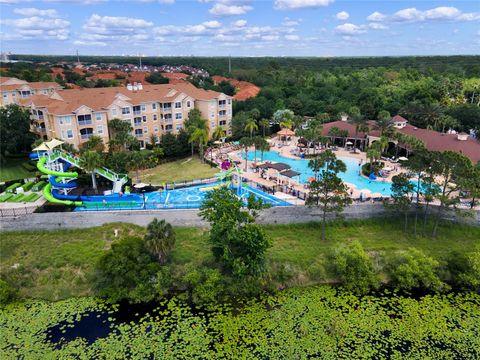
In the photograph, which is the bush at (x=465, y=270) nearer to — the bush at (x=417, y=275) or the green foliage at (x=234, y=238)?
the bush at (x=417, y=275)

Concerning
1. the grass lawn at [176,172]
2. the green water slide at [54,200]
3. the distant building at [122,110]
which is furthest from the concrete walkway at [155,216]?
the distant building at [122,110]

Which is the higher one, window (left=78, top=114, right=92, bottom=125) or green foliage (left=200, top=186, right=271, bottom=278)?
window (left=78, top=114, right=92, bottom=125)

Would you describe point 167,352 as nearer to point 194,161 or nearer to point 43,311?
point 43,311

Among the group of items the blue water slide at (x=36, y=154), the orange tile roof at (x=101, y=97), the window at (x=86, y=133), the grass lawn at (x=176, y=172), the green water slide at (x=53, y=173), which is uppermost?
the orange tile roof at (x=101, y=97)

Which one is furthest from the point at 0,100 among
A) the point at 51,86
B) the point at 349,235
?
the point at 349,235

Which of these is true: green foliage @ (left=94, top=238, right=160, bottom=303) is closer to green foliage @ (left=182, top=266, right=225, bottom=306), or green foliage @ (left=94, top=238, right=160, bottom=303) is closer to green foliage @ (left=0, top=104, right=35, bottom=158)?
green foliage @ (left=182, top=266, right=225, bottom=306)

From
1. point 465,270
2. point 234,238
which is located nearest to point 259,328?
point 234,238

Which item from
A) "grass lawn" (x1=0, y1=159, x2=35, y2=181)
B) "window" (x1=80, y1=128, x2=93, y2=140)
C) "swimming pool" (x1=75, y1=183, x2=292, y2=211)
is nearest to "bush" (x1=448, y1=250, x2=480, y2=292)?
"swimming pool" (x1=75, y1=183, x2=292, y2=211)
